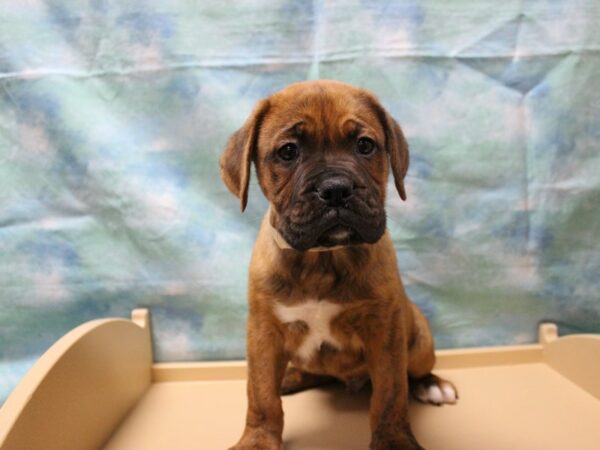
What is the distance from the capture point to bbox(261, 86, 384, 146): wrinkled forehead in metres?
1.99

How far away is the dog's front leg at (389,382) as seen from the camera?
6.84 feet

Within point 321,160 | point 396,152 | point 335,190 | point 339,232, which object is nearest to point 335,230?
point 339,232

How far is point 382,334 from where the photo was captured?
2.11 metres

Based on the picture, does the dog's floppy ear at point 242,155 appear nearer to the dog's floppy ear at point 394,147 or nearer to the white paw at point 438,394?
the dog's floppy ear at point 394,147

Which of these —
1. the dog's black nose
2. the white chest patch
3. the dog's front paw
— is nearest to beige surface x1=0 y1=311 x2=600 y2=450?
the dog's front paw

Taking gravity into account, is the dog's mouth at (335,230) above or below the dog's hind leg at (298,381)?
above

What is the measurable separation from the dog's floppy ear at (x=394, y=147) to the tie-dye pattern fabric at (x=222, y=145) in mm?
730

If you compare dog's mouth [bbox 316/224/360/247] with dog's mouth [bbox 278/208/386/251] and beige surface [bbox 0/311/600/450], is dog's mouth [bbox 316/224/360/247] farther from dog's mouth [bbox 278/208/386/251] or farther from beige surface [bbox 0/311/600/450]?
beige surface [bbox 0/311/600/450]

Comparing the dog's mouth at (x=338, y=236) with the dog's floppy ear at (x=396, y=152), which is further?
the dog's floppy ear at (x=396, y=152)

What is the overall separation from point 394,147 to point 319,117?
1.09 feet

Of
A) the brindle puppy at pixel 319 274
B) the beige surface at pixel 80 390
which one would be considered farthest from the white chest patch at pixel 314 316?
the beige surface at pixel 80 390

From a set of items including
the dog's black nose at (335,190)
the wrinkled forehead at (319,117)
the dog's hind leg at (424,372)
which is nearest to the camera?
the dog's black nose at (335,190)

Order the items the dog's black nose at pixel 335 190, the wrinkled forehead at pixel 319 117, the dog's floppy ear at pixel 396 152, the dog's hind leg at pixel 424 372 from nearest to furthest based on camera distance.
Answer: the dog's black nose at pixel 335 190 < the wrinkled forehead at pixel 319 117 < the dog's floppy ear at pixel 396 152 < the dog's hind leg at pixel 424 372

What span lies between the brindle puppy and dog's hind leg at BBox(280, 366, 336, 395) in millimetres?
488
